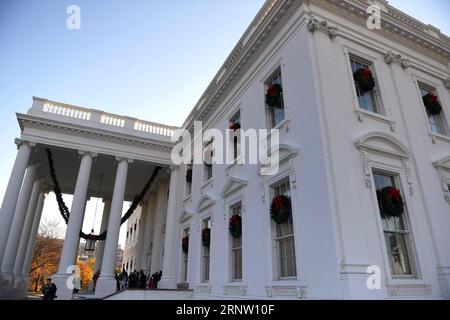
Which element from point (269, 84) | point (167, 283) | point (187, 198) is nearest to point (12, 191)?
point (187, 198)

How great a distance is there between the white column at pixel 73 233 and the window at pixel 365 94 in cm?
1419

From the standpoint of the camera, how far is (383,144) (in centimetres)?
841

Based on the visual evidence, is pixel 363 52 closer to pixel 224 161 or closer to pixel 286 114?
pixel 286 114

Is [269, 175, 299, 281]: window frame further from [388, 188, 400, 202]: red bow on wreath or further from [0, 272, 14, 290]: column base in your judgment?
[0, 272, 14, 290]: column base

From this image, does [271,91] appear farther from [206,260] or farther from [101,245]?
[101,245]

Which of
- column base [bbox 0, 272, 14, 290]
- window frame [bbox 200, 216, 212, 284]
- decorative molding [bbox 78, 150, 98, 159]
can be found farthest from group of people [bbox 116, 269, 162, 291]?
decorative molding [bbox 78, 150, 98, 159]

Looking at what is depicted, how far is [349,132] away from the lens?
26.2 feet

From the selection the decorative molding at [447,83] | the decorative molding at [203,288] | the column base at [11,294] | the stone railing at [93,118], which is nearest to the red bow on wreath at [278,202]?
the decorative molding at [203,288]

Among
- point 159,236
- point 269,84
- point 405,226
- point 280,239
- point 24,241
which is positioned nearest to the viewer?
point 405,226

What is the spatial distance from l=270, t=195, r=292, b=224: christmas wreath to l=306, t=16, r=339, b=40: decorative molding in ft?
16.3

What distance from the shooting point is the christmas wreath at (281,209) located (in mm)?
8203

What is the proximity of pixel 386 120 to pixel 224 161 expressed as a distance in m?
6.33

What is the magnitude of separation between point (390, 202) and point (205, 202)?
8.03m
